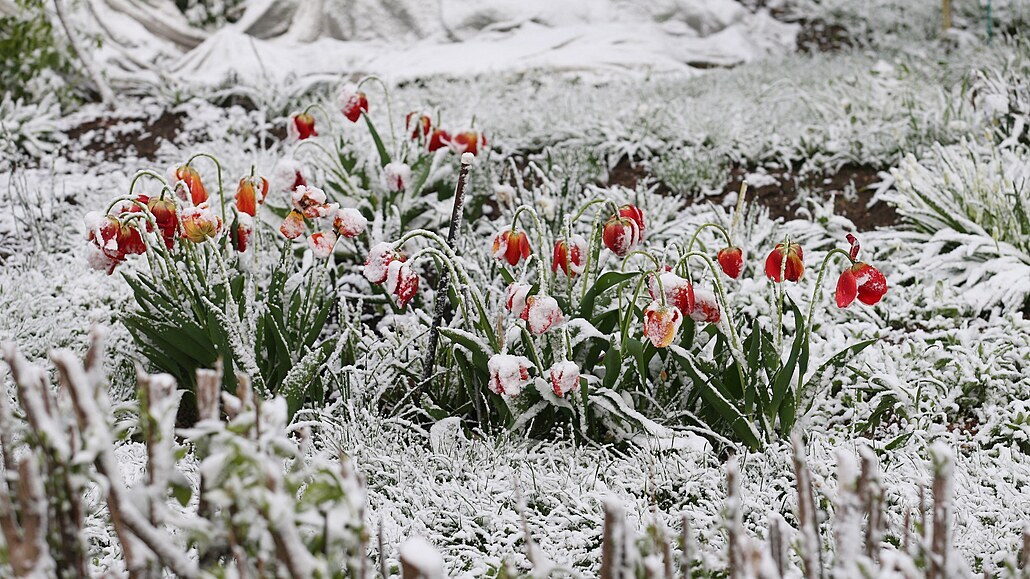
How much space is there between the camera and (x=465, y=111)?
17.0ft

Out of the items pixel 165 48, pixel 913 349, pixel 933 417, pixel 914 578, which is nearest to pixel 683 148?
pixel 913 349

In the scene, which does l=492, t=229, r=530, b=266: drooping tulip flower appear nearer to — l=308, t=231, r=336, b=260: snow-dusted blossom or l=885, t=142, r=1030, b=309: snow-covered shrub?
l=308, t=231, r=336, b=260: snow-dusted blossom

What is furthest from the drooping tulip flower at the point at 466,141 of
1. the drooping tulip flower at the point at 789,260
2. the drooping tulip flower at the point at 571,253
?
the drooping tulip flower at the point at 789,260

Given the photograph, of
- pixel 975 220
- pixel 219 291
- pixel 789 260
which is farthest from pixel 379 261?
pixel 975 220

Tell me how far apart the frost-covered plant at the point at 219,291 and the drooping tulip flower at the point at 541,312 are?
58 centimetres

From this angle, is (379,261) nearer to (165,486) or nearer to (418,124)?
(165,486)

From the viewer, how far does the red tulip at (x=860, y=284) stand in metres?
1.94

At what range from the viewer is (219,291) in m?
2.43

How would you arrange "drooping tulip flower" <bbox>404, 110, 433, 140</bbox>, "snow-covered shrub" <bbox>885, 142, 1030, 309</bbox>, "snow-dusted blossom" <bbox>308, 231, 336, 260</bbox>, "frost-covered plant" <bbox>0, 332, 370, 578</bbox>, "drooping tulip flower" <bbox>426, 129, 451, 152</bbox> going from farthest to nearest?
"drooping tulip flower" <bbox>404, 110, 433, 140</bbox>
"drooping tulip flower" <bbox>426, 129, 451, 152</bbox>
"snow-covered shrub" <bbox>885, 142, 1030, 309</bbox>
"snow-dusted blossom" <bbox>308, 231, 336, 260</bbox>
"frost-covered plant" <bbox>0, 332, 370, 578</bbox>

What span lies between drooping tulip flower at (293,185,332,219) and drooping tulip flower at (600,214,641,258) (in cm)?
71

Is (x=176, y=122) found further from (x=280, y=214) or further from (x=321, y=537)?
(x=321, y=537)

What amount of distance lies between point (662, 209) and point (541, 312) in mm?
1934

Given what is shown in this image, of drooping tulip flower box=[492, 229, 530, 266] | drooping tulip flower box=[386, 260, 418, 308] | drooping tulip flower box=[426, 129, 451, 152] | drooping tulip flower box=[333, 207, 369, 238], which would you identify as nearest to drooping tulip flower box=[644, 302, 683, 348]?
drooping tulip flower box=[492, 229, 530, 266]

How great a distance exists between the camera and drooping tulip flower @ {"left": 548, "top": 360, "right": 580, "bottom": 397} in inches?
79.1
